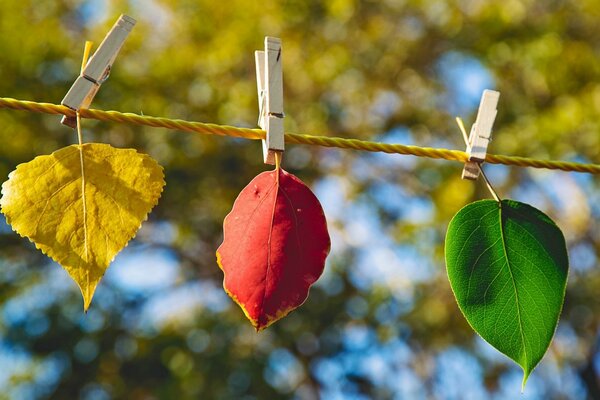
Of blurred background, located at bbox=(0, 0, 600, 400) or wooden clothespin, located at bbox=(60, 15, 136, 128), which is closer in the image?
wooden clothespin, located at bbox=(60, 15, 136, 128)

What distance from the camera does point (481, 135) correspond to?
2.01 feet

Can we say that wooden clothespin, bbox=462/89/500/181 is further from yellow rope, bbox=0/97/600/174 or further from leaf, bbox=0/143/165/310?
leaf, bbox=0/143/165/310

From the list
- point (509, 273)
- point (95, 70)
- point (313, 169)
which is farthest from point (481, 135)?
point (313, 169)

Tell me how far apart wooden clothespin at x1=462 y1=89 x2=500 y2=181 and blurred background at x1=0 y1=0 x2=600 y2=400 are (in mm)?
3317

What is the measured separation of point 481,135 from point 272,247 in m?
0.20

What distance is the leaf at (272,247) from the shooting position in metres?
0.53

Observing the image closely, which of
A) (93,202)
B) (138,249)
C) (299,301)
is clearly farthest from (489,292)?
(138,249)

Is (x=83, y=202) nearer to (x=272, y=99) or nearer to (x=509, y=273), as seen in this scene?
(x=272, y=99)

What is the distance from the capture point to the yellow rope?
0.51 m

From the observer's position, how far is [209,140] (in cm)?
426

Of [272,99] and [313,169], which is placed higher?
[272,99]

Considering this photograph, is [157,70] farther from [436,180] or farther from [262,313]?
[262,313]

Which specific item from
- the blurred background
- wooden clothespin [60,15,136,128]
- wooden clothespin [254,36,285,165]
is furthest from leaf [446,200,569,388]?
Result: the blurred background

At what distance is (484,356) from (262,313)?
4497 millimetres
